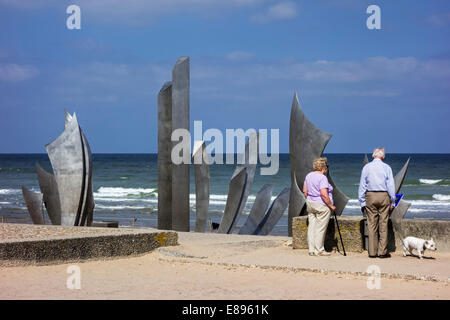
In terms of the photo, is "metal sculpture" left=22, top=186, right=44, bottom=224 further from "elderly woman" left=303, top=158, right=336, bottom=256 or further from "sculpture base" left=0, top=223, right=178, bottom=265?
"elderly woman" left=303, top=158, right=336, bottom=256

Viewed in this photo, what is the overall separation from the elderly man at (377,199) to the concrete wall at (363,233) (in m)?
0.42

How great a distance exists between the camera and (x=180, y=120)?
1077cm

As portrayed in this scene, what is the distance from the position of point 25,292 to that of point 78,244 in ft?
5.05

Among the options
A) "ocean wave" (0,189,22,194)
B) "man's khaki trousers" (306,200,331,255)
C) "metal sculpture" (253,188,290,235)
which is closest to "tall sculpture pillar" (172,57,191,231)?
"metal sculpture" (253,188,290,235)

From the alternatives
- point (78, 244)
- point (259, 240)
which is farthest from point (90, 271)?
point (259, 240)

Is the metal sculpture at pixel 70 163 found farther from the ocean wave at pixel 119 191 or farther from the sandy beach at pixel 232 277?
the ocean wave at pixel 119 191

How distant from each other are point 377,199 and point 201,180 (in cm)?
491

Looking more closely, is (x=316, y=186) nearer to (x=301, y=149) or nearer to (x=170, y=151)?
(x=301, y=149)

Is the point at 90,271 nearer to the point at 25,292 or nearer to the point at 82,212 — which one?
the point at 25,292

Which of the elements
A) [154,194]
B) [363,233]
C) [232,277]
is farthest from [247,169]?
[154,194]

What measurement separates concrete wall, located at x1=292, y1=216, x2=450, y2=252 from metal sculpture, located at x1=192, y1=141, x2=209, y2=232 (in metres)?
3.86

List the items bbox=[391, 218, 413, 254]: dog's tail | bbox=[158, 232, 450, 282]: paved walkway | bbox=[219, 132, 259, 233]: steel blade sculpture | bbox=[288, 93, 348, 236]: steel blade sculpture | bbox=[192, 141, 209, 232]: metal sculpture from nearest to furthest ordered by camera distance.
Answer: bbox=[158, 232, 450, 282]: paved walkway, bbox=[391, 218, 413, 254]: dog's tail, bbox=[288, 93, 348, 236]: steel blade sculpture, bbox=[192, 141, 209, 232]: metal sculpture, bbox=[219, 132, 259, 233]: steel blade sculpture

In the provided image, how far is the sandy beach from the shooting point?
543cm

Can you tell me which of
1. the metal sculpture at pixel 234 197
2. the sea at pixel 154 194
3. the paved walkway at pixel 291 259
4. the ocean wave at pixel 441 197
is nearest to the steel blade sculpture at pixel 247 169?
the metal sculpture at pixel 234 197
